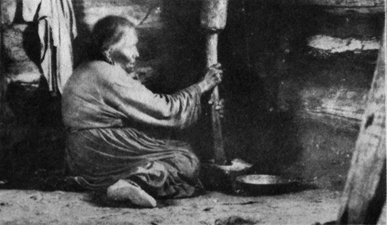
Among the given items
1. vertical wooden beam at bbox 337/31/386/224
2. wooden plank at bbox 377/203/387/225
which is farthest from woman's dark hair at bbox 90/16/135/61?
wooden plank at bbox 377/203/387/225

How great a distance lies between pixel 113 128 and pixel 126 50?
62 centimetres

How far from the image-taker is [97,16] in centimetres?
487

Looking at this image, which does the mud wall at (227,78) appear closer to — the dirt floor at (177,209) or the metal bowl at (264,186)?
the metal bowl at (264,186)

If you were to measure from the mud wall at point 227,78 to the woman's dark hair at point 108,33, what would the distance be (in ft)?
1.38

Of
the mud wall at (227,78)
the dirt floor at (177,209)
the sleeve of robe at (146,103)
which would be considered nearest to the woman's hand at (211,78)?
the sleeve of robe at (146,103)

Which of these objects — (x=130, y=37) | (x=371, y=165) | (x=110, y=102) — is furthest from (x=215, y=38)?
(x=371, y=165)

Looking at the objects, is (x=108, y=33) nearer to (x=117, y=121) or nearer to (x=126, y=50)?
(x=126, y=50)

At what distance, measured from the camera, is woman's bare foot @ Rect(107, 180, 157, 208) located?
3.98m

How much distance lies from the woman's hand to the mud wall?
27 cm

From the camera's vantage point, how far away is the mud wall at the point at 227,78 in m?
4.76

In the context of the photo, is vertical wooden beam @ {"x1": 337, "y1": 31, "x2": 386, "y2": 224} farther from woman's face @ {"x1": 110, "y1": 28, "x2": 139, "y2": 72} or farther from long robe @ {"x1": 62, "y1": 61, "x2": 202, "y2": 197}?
woman's face @ {"x1": 110, "y1": 28, "x2": 139, "y2": 72}

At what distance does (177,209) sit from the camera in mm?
4023

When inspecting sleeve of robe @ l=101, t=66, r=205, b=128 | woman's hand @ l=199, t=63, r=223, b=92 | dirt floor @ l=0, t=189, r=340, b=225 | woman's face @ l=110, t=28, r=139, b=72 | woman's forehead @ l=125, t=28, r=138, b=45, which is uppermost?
woman's forehead @ l=125, t=28, r=138, b=45

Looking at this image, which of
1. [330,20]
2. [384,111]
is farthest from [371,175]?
[330,20]
